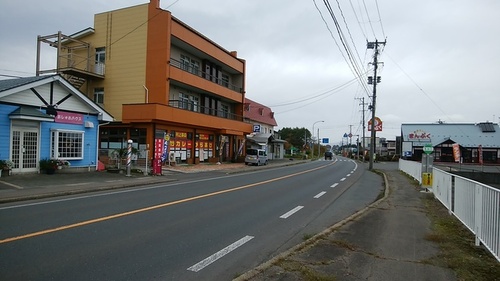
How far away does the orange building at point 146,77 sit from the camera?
2758cm

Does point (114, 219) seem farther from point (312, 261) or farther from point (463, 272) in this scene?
point (463, 272)

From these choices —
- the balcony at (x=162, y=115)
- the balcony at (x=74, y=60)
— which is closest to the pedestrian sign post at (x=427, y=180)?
the balcony at (x=162, y=115)

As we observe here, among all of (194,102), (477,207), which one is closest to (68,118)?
(194,102)

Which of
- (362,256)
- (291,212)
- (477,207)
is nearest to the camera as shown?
(362,256)

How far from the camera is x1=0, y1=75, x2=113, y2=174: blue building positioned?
16453 millimetres

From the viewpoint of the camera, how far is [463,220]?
7891 millimetres

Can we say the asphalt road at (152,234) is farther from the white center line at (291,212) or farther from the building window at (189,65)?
the building window at (189,65)

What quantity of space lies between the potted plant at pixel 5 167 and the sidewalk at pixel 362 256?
15.5 meters

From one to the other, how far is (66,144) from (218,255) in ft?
56.3

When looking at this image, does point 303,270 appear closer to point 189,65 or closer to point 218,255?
point 218,255

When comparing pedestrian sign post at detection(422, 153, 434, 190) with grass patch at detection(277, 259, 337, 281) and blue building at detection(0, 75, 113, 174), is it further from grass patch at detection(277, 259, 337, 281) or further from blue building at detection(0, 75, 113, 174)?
blue building at detection(0, 75, 113, 174)

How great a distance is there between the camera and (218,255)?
551 cm

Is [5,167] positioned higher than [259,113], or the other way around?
[259,113]

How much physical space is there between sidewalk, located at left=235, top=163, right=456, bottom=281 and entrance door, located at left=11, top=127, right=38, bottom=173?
53.2 ft
